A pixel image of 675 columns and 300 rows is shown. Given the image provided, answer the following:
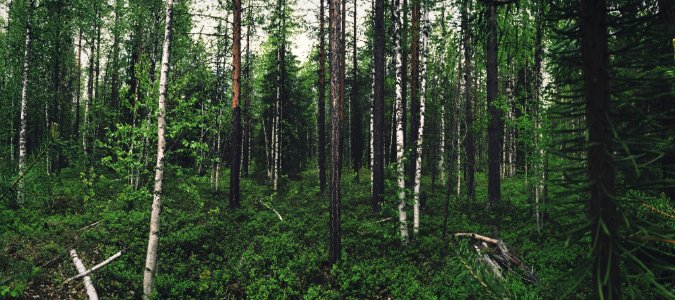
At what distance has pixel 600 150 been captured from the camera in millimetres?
915

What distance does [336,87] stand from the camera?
930 centimetres

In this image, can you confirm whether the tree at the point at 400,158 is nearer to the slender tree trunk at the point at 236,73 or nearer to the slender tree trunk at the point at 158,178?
the slender tree trunk at the point at 158,178

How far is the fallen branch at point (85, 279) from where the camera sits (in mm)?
7832

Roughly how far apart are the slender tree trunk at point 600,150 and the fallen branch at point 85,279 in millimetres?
9991

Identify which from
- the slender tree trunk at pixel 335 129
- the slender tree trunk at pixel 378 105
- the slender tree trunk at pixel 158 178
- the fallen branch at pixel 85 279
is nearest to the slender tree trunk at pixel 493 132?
the slender tree trunk at pixel 378 105

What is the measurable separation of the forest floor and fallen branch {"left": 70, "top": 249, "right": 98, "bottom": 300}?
0.18 m

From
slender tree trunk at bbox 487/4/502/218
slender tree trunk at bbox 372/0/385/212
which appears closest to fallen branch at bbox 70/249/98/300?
slender tree trunk at bbox 372/0/385/212

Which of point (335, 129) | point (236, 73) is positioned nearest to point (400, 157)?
point (335, 129)

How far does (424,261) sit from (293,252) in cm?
418

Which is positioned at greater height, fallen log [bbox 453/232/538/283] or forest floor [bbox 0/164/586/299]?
fallen log [bbox 453/232/538/283]

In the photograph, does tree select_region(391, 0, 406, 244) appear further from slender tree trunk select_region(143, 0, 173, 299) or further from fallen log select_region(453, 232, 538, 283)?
slender tree trunk select_region(143, 0, 173, 299)

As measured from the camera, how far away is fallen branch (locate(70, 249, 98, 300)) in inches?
308

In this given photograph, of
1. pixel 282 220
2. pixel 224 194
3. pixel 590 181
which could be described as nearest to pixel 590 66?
pixel 590 181

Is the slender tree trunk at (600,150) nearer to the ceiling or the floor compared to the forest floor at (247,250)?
nearer to the ceiling
